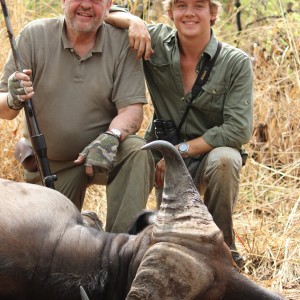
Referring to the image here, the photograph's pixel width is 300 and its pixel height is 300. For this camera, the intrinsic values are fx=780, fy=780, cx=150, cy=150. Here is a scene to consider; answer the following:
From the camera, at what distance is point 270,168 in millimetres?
7367

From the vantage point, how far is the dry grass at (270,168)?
18.6 ft

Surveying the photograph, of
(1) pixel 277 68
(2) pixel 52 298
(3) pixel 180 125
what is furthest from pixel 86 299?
(1) pixel 277 68

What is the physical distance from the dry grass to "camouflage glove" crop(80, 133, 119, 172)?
129 centimetres

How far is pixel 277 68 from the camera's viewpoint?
8.17m

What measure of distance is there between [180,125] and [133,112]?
43cm

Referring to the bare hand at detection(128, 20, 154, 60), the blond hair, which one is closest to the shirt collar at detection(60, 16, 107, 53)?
the bare hand at detection(128, 20, 154, 60)

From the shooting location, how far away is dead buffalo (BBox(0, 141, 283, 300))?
3553 mm

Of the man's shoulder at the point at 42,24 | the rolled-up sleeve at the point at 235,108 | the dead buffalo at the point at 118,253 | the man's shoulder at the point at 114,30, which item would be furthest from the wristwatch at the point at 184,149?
the dead buffalo at the point at 118,253

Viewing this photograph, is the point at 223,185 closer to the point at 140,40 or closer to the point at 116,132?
the point at 116,132

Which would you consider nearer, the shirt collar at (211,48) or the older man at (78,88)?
the older man at (78,88)

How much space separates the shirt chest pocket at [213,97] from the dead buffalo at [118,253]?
5.54 feet

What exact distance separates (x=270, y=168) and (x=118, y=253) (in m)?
3.66

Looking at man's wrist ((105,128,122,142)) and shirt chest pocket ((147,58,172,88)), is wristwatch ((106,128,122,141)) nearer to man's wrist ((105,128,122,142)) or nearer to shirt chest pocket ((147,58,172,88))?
man's wrist ((105,128,122,142))

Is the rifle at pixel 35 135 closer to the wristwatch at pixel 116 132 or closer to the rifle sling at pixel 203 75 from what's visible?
the wristwatch at pixel 116 132
